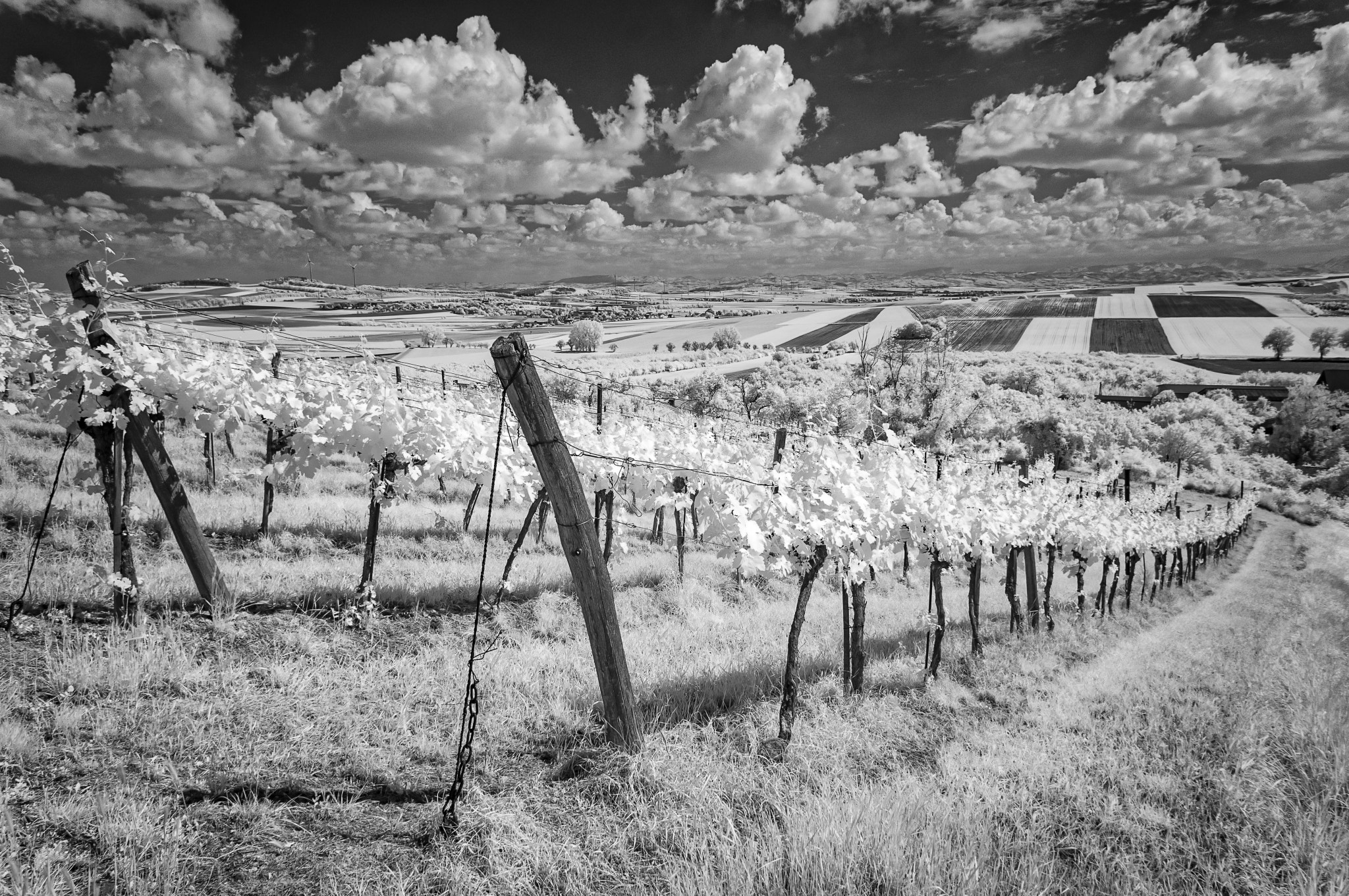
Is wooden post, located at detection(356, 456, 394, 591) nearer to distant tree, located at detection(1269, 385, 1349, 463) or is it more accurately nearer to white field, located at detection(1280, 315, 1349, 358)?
distant tree, located at detection(1269, 385, 1349, 463)

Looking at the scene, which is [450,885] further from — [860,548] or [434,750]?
[860,548]

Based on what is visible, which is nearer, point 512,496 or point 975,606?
point 512,496

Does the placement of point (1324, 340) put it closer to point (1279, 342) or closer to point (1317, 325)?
point (1317, 325)

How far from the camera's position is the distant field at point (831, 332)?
83.9 m

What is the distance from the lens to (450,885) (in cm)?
336

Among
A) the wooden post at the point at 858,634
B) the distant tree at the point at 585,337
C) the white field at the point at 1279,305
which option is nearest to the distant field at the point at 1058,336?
the white field at the point at 1279,305

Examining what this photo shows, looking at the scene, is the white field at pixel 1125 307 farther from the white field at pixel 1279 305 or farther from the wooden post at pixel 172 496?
the wooden post at pixel 172 496

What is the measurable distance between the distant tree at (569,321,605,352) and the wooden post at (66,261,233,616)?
68.1 metres

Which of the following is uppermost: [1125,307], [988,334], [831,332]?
[1125,307]

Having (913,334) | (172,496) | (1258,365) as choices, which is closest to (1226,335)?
(1258,365)

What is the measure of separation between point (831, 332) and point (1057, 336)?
34.8 meters

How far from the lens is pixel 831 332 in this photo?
95.6 metres

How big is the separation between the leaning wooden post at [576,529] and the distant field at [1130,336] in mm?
99206

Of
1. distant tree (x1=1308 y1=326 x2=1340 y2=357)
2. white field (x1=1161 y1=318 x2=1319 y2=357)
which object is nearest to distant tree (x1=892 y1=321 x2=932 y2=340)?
white field (x1=1161 y1=318 x2=1319 y2=357)
